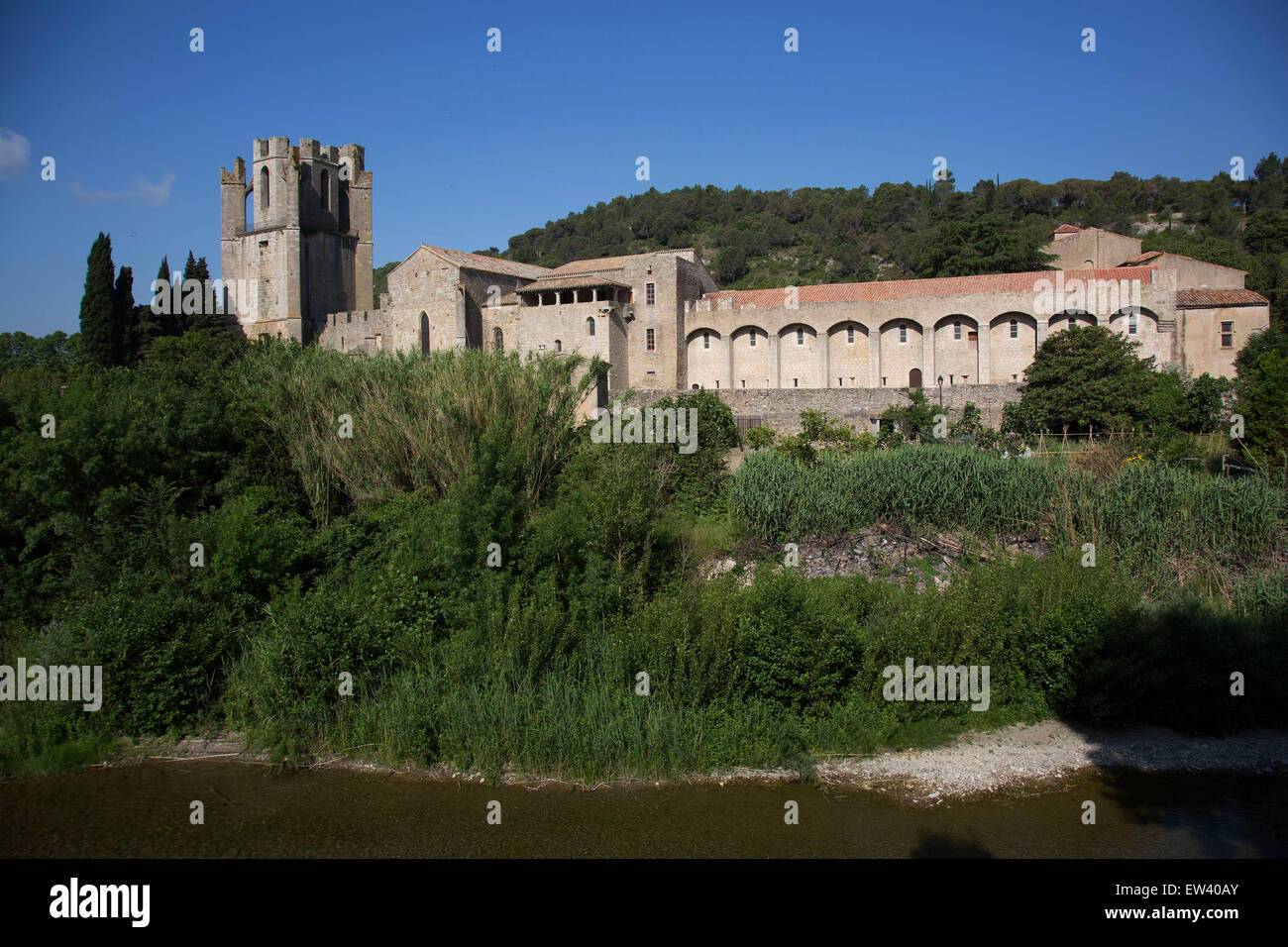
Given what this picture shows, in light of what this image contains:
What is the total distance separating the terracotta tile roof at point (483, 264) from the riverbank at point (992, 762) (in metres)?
28.6

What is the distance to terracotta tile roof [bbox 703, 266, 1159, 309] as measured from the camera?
1286 inches

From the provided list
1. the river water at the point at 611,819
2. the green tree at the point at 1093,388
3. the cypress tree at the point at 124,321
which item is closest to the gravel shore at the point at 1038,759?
the river water at the point at 611,819

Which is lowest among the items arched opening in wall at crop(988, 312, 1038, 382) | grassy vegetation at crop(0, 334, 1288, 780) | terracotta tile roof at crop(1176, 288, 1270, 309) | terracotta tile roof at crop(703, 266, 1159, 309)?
grassy vegetation at crop(0, 334, 1288, 780)

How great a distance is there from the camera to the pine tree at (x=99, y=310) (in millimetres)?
37531

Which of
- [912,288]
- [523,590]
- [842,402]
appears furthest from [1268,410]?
[912,288]

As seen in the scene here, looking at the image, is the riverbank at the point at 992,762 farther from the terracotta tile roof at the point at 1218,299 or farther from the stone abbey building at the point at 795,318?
the terracotta tile roof at the point at 1218,299

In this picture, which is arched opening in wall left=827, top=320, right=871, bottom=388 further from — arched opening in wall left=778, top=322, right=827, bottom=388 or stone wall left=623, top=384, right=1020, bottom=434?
stone wall left=623, top=384, right=1020, bottom=434

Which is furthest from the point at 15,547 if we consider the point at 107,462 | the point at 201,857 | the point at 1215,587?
the point at 1215,587

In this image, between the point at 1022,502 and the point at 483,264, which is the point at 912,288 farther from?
the point at 1022,502

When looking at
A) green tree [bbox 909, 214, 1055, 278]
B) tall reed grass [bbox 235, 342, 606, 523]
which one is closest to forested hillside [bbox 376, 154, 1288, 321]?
green tree [bbox 909, 214, 1055, 278]

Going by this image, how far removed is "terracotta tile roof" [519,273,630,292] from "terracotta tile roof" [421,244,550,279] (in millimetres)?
1927

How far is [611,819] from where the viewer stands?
350 inches
